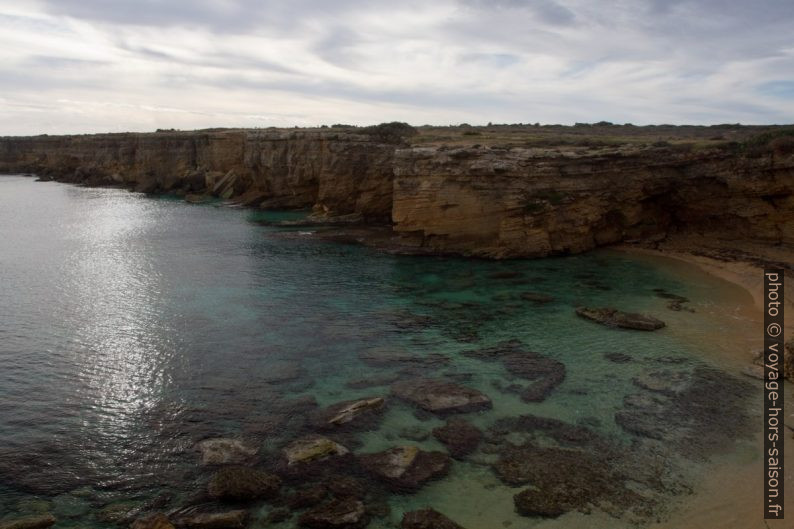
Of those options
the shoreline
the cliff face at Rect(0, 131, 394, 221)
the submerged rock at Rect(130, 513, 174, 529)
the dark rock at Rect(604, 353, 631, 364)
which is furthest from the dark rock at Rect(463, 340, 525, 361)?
the cliff face at Rect(0, 131, 394, 221)

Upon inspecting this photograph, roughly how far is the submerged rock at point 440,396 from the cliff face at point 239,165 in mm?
29710

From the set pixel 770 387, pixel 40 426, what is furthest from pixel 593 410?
pixel 40 426

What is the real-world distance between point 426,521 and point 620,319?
1417 cm

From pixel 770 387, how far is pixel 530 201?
1761 centimetres

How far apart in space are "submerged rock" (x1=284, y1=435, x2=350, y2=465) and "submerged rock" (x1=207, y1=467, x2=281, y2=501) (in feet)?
2.64

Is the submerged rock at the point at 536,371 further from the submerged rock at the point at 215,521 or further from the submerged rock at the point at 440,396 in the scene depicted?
the submerged rock at the point at 215,521

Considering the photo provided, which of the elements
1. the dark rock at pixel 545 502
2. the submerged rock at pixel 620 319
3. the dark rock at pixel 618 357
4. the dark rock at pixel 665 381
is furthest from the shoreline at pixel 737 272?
the dark rock at pixel 545 502

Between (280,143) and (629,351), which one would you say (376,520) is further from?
(280,143)

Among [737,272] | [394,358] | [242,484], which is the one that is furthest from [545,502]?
[737,272]

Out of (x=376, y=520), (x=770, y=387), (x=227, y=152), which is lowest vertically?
(x=376, y=520)

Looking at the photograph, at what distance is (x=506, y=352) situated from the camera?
1861 centimetres

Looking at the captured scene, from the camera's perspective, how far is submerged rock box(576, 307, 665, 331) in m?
20.6

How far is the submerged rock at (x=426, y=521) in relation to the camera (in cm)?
1005

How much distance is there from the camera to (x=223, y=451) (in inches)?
492
